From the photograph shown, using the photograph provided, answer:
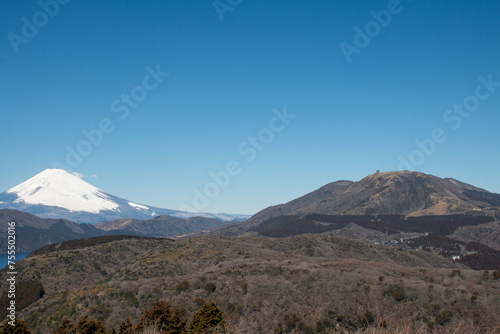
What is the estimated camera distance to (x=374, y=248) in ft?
438

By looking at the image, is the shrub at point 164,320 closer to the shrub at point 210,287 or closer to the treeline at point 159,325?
the treeline at point 159,325

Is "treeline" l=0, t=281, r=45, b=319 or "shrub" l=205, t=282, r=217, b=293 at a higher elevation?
"shrub" l=205, t=282, r=217, b=293

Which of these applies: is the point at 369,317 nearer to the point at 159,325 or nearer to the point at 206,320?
the point at 206,320

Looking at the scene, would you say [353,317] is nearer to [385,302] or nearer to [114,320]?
[385,302]

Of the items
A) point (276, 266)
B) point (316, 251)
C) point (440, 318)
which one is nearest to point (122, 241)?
point (316, 251)

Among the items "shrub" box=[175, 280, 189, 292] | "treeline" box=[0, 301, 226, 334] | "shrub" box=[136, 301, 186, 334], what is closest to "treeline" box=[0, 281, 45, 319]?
"shrub" box=[175, 280, 189, 292]

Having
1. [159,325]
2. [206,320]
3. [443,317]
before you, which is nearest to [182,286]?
[159,325]

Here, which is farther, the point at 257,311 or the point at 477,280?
the point at 477,280

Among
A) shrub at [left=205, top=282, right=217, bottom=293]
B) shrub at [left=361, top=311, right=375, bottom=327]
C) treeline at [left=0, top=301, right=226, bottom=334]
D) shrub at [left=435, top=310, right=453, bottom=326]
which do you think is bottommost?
shrub at [left=361, top=311, right=375, bottom=327]

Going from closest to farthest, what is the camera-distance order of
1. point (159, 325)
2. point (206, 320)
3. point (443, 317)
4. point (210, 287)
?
point (206, 320)
point (159, 325)
point (443, 317)
point (210, 287)

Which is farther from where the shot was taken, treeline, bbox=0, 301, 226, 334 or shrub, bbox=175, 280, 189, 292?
shrub, bbox=175, 280, 189, 292

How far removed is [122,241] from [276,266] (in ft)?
304

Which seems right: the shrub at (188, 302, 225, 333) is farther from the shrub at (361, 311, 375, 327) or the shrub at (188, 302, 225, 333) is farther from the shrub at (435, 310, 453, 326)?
the shrub at (435, 310, 453, 326)

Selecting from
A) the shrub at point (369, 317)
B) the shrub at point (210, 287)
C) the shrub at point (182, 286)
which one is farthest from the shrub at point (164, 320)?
the shrub at point (369, 317)
